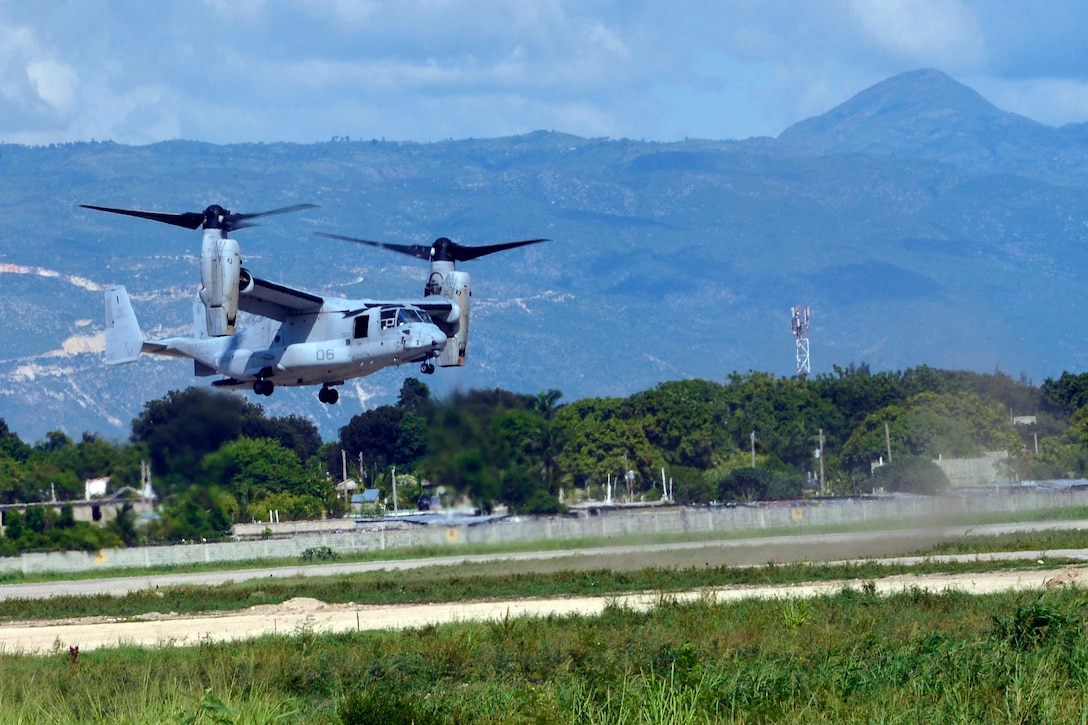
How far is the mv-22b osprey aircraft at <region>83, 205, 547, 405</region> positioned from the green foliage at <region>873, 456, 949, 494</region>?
68.3 ft

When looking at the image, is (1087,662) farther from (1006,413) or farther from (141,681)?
(1006,413)

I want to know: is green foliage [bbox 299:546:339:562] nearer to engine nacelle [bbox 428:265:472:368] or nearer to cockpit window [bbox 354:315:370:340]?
engine nacelle [bbox 428:265:472:368]

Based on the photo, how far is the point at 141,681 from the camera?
21.4 meters

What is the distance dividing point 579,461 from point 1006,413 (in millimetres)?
30975

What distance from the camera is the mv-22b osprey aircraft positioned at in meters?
43.1

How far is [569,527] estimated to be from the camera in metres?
55.1

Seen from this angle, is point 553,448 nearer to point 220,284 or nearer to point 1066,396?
point 220,284

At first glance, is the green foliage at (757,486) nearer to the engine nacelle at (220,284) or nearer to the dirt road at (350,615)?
the engine nacelle at (220,284)

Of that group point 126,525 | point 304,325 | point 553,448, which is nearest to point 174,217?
point 304,325

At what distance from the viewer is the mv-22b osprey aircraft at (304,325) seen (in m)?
43.1

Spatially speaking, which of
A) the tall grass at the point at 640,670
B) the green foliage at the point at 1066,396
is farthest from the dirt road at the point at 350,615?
Answer: the green foliage at the point at 1066,396

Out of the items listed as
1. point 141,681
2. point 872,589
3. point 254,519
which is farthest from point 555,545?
point 141,681

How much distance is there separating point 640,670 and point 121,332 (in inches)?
1483

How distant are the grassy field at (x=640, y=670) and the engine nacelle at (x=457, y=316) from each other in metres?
14.8
